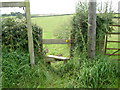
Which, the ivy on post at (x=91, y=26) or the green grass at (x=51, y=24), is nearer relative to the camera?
the ivy on post at (x=91, y=26)

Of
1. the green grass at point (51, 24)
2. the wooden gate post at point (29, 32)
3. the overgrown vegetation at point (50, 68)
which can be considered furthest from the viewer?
the green grass at point (51, 24)

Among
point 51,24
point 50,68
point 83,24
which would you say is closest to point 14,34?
point 51,24

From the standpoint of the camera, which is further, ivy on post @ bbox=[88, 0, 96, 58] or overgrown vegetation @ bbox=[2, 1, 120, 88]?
ivy on post @ bbox=[88, 0, 96, 58]

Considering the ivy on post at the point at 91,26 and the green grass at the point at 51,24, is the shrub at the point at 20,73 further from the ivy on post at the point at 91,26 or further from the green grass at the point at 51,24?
the ivy on post at the point at 91,26

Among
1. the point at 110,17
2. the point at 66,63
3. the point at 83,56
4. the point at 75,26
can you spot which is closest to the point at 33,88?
the point at 66,63

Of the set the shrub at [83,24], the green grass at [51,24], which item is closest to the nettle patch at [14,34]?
the green grass at [51,24]

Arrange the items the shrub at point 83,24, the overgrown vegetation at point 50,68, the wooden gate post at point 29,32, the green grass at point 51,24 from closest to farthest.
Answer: the overgrown vegetation at point 50,68 < the wooden gate post at point 29,32 < the shrub at point 83,24 < the green grass at point 51,24

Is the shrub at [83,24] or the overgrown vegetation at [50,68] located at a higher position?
the shrub at [83,24]

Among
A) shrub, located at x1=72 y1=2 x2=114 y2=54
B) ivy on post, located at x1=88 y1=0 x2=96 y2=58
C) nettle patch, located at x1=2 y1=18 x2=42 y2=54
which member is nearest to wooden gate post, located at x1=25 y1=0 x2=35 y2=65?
nettle patch, located at x1=2 y1=18 x2=42 y2=54

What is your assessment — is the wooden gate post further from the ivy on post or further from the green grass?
the ivy on post

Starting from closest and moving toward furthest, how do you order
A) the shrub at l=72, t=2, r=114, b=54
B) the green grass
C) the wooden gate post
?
1. the wooden gate post
2. the shrub at l=72, t=2, r=114, b=54
3. the green grass

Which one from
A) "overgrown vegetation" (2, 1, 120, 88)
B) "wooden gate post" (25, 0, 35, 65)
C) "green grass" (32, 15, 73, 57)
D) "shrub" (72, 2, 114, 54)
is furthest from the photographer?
"green grass" (32, 15, 73, 57)

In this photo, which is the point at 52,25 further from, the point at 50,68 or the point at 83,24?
the point at 50,68

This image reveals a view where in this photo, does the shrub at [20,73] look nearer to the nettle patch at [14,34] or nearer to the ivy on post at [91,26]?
the nettle patch at [14,34]
